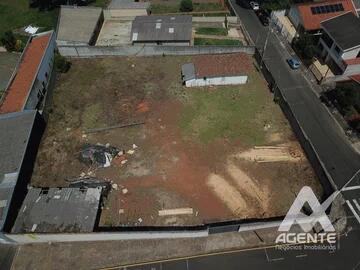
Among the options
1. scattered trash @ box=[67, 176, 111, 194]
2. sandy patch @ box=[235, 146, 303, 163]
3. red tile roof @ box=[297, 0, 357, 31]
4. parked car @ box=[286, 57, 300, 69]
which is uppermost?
red tile roof @ box=[297, 0, 357, 31]

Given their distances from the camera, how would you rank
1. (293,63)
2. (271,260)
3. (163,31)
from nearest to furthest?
(271,260) → (293,63) → (163,31)

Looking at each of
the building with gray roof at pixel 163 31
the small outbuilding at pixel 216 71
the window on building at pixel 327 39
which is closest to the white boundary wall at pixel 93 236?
the small outbuilding at pixel 216 71

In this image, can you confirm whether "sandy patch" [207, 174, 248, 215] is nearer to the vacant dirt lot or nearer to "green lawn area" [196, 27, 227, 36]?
the vacant dirt lot

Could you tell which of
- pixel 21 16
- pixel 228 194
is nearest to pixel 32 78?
pixel 21 16

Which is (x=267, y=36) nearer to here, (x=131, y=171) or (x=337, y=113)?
(x=337, y=113)

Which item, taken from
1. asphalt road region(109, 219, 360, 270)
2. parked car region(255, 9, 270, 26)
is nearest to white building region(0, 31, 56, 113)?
asphalt road region(109, 219, 360, 270)
